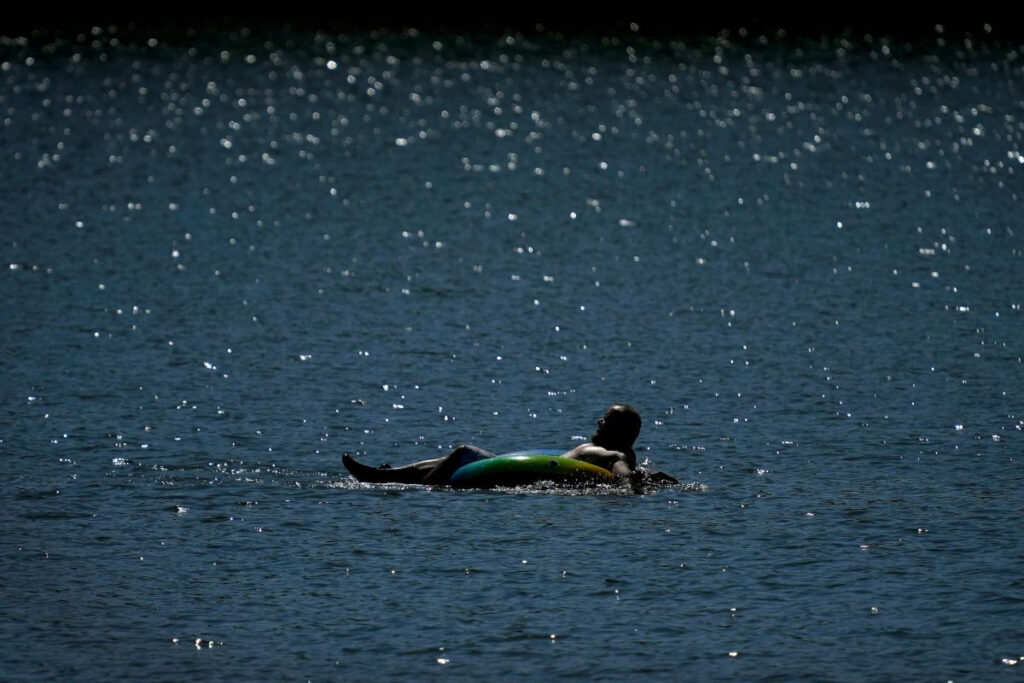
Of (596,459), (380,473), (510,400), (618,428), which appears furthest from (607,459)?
(510,400)

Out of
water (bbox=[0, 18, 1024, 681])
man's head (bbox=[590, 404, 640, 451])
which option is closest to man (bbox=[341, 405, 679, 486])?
man's head (bbox=[590, 404, 640, 451])

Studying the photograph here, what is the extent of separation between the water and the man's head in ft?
2.08

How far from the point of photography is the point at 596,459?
22.7 meters

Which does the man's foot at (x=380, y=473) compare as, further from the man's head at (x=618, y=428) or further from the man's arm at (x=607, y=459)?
the man's head at (x=618, y=428)

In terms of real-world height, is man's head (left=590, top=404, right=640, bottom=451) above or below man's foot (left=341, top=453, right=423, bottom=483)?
above

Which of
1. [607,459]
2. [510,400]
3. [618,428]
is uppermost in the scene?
[510,400]

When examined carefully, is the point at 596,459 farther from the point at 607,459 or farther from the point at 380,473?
the point at 380,473

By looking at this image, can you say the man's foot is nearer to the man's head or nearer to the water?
the water

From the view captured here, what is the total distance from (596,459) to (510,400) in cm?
687

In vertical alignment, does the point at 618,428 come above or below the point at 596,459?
above

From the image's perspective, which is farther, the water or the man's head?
the man's head

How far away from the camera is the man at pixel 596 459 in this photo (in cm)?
2267

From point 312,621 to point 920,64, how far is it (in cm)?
8941

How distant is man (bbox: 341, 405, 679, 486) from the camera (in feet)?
74.4
